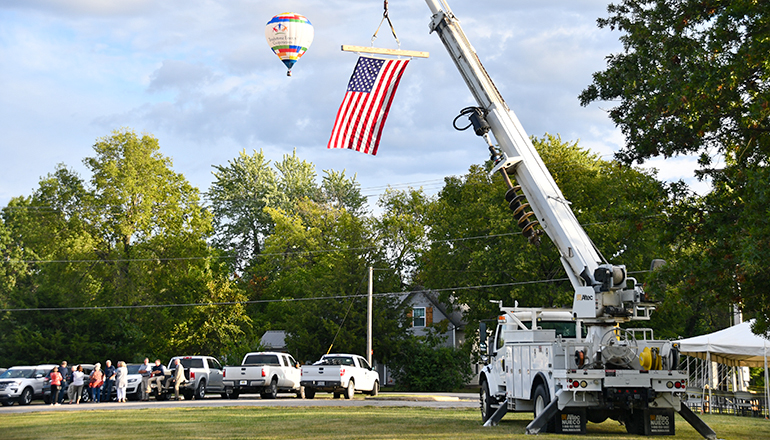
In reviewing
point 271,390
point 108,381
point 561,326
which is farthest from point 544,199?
point 108,381

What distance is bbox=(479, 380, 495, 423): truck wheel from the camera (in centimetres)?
1909

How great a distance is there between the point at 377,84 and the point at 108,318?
112ft

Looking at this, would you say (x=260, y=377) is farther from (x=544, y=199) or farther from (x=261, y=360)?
(x=544, y=199)

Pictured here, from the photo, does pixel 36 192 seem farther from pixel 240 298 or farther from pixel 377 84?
pixel 377 84

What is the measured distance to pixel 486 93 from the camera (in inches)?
707

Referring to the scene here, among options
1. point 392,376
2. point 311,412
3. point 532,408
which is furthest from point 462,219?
point 532,408


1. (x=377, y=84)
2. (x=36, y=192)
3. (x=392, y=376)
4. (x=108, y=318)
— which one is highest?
(x=36, y=192)

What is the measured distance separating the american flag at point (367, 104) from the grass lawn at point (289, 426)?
6.23 m

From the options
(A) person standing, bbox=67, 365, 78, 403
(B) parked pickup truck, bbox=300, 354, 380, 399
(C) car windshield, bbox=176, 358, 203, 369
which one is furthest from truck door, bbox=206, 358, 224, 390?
(A) person standing, bbox=67, 365, 78, 403

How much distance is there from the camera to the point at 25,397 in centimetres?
3256

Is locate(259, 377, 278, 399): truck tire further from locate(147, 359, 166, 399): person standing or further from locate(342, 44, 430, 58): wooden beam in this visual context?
locate(342, 44, 430, 58): wooden beam

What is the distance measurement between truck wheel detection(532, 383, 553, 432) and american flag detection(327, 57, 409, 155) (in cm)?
686

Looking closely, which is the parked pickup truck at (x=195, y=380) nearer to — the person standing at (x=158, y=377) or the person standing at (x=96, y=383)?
the person standing at (x=158, y=377)

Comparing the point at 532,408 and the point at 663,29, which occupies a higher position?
the point at 663,29
